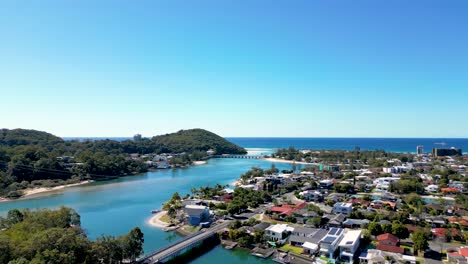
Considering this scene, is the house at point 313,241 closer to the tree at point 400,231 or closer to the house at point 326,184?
the tree at point 400,231

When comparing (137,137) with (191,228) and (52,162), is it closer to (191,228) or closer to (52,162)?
(52,162)

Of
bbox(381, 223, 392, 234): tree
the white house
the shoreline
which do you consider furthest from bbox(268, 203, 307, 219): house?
the shoreline

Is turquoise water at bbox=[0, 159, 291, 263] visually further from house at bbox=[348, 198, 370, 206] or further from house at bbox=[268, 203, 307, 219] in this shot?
house at bbox=[348, 198, 370, 206]

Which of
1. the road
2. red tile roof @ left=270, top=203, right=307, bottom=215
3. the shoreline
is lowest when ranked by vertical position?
the shoreline

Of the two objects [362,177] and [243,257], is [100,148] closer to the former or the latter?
[362,177]

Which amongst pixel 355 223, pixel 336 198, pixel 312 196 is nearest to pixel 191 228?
pixel 355 223

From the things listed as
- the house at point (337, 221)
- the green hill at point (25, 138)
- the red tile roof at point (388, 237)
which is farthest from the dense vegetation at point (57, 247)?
the green hill at point (25, 138)
